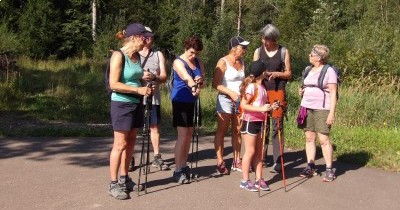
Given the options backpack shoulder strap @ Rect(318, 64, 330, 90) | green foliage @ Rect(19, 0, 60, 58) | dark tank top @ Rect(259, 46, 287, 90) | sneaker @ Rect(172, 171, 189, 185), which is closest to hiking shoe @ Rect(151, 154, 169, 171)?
sneaker @ Rect(172, 171, 189, 185)

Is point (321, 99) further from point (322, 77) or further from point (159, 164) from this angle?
point (159, 164)

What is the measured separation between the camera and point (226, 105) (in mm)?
6508

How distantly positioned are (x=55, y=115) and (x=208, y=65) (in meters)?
10.3

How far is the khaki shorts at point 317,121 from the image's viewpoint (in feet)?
21.0

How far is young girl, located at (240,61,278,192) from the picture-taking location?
5.76 m

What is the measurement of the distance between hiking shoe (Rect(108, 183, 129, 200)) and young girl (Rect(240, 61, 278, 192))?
1384mm

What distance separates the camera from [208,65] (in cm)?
2017

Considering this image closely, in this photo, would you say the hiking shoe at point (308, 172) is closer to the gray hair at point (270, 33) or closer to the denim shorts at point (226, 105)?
the denim shorts at point (226, 105)

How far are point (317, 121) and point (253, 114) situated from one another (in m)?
1.05

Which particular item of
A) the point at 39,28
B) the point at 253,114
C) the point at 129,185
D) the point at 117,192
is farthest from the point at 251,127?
the point at 39,28

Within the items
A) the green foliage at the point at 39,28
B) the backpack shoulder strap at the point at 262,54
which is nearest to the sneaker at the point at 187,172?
the backpack shoulder strap at the point at 262,54

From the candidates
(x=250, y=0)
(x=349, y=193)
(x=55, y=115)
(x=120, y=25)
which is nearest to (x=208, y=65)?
(x=120, y=25)

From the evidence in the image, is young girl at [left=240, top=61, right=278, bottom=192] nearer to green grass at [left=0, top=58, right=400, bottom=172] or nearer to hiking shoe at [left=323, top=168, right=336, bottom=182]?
hiking shoe at [left=323, top=168, right=336, bottom=182]

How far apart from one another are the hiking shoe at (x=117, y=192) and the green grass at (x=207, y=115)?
3578 millimetres
